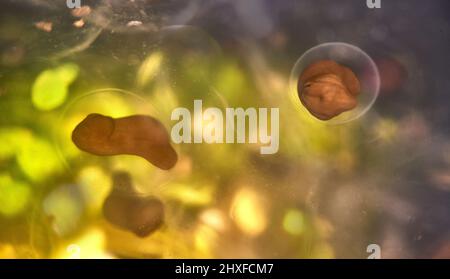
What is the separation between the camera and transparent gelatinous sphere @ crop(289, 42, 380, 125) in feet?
4.00

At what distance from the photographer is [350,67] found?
122 cm

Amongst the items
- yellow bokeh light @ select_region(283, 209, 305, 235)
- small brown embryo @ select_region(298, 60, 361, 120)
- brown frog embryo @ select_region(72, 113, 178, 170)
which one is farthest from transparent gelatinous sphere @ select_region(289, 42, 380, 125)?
brown frog embryo @ select_region(72, 113, 178, 170)

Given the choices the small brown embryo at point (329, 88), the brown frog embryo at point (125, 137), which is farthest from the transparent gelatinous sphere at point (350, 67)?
the brown frog embryo at point (125, 137)

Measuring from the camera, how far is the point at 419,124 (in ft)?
4.00

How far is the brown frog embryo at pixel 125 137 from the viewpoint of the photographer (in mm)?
1204

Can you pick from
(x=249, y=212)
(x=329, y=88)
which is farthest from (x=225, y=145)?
(x=329, y=88)

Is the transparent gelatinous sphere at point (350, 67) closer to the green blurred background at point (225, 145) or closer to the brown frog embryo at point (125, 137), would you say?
the green blurred background at point (225, 145)

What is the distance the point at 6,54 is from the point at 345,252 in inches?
41.1

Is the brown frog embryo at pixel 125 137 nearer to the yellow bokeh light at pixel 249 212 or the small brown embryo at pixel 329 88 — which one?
the yellow bokeh light at pixel 249 212

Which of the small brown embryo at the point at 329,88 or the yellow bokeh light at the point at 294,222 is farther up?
the small brown embryo at the point at 329,88

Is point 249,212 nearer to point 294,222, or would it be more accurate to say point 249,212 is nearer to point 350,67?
point 294,222

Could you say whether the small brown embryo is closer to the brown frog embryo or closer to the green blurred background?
the green blurred background

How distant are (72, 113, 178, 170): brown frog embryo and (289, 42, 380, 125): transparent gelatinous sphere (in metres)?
0.38

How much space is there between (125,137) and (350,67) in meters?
0.62
